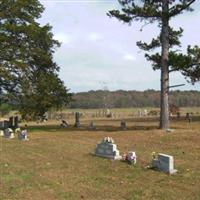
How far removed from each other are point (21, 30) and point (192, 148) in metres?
17.7

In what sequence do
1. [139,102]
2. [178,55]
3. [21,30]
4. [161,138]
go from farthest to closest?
[139,102] < [21,30] < [178,55] < [161,138]

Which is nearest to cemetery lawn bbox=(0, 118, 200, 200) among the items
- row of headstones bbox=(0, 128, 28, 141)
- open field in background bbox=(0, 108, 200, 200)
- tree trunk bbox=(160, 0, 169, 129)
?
open field in background bbox=(0, 108, 200, 200)

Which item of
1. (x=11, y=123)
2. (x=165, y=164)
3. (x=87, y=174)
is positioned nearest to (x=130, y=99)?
(x=11, y=123)

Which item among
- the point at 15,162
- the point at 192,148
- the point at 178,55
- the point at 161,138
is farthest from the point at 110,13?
the point at 15,162

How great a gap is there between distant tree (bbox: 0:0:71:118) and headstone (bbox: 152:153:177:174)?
1942cm

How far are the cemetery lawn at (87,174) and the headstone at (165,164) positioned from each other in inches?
11.1

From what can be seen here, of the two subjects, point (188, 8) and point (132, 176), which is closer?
point (132, 176)

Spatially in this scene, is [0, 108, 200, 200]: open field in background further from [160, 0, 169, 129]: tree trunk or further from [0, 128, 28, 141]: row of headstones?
[160, 0, 169, 129]: tree trunk

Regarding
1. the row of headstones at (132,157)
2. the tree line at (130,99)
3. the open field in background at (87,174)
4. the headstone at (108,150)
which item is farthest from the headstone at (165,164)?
the tree line at (130,99)

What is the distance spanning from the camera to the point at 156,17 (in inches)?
1225

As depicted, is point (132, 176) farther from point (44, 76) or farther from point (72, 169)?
point (44, 76)

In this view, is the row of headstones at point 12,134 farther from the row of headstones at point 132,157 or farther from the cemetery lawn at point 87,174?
the row of headstones at point 132,157

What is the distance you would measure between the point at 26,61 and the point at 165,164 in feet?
70.8

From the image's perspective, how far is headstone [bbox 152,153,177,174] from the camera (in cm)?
1575
